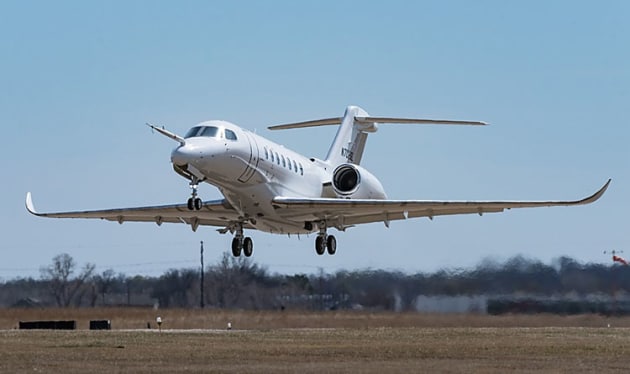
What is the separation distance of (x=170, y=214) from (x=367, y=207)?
598 cm

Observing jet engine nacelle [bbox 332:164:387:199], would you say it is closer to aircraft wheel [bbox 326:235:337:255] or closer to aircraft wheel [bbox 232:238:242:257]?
aircraft wheel [bbox 326:235:337:255]

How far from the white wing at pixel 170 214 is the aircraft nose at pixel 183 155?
15.0ft

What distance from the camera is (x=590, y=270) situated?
39531mm

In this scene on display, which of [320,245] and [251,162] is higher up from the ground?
[251,162]

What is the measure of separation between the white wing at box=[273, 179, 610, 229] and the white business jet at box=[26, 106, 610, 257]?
0.03m

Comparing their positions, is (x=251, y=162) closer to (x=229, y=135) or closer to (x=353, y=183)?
(x=229, y=135)

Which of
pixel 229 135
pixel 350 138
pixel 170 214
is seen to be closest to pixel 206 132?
pixel 229 135

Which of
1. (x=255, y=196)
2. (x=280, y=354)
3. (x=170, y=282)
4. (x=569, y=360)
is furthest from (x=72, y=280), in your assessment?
(x=569, y=360)

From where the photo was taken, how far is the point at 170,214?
38250 mm

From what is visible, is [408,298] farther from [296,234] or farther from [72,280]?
[72,280]

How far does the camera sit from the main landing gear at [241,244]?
3791 centimetres

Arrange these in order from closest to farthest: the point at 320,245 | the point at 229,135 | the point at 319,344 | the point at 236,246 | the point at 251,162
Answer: the point at 319,344
the point at 229,135
the point at 251,162
the point at 236,246
the point at 320,245

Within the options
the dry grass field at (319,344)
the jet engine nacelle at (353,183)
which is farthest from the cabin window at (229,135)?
the jet engine nacelle at (353,183)

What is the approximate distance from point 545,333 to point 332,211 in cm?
707
